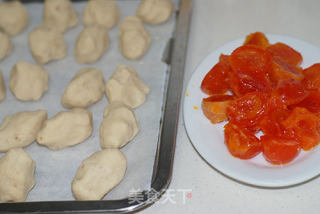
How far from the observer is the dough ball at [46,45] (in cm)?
184

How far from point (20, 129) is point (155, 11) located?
900 mm

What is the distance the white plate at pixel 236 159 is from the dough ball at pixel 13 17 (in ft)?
3.52

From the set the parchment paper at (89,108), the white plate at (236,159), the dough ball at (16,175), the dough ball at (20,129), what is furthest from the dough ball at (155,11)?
the dough ball at (16,175)

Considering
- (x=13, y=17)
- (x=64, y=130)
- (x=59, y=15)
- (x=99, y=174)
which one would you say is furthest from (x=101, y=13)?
(x=99, y=174)

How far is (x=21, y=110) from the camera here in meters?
1.70

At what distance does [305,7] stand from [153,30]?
83 cm

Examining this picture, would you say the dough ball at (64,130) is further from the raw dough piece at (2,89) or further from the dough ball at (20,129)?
the raw dough piece at (2,89)

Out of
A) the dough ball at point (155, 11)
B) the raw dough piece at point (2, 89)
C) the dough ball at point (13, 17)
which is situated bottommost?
the raw dough piece at point (2, 89)

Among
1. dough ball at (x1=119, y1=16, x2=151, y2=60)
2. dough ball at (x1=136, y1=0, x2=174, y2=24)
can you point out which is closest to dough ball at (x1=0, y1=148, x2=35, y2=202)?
dough ball at (x1=119, y1=16, x2=151, y2=60)

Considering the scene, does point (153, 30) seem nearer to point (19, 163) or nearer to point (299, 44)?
point (299, 44)

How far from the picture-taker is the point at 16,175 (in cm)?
137

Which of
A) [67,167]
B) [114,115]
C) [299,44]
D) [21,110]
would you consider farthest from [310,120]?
[21,110]

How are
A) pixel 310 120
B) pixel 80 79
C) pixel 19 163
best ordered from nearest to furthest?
pixel 310 120 → pixel 19 163 → pixel 80 79

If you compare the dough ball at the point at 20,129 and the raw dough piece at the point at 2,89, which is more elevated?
the raw dough piece at the point at 2,89
